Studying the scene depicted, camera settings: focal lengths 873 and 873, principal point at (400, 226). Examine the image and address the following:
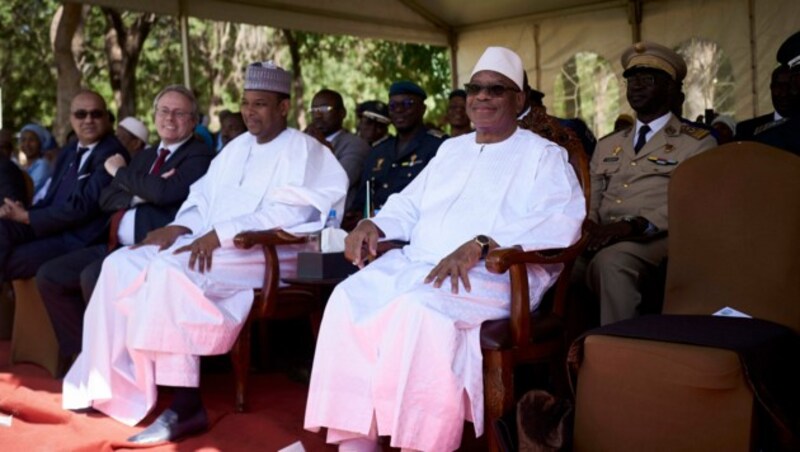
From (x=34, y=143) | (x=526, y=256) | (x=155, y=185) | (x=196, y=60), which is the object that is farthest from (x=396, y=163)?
(x=196, y=60)

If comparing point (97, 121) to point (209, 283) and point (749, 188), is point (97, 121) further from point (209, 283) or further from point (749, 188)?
point (749, 188)

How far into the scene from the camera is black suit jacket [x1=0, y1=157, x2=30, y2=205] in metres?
6.07

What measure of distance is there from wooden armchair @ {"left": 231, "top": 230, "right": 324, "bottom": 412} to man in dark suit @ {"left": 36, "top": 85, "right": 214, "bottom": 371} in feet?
3.45

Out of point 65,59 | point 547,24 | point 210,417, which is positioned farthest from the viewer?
point 65,59

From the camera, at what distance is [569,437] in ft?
10.5

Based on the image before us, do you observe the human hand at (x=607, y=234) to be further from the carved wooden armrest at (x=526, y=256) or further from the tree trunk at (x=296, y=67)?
the tree trunk at (x=296, y=67)

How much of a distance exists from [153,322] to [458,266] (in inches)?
69.5

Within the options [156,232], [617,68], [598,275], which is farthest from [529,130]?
[617,68]

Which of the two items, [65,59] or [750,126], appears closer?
[750,126]

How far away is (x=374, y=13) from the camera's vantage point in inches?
401

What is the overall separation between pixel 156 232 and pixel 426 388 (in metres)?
2.41

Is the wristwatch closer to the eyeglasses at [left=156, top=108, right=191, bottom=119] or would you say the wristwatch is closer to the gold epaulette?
the gold epaulette

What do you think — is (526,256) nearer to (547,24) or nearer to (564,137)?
(564,137)

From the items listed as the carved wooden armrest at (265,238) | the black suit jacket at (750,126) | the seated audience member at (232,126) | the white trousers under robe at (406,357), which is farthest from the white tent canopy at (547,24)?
the white trousers under robe at (406,357)
